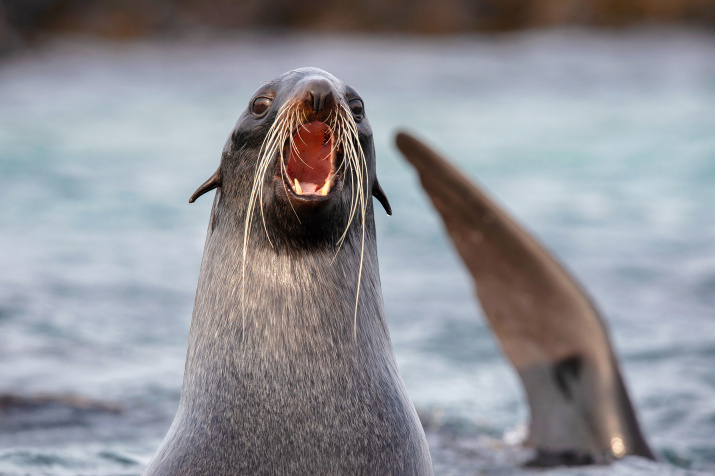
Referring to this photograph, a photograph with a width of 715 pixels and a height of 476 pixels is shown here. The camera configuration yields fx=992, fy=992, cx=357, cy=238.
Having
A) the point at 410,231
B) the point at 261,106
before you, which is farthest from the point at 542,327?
the point at 410,231

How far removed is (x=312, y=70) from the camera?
2650 mm

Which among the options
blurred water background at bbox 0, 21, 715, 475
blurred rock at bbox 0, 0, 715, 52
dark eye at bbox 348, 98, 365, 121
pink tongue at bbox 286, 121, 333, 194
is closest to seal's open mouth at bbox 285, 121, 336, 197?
pink tongue at bbox 286, 121, 333, 194

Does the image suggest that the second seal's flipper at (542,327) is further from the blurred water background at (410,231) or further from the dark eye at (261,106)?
the dark eye at (261,106)

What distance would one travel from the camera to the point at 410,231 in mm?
10734

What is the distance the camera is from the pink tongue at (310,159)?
2.46 m

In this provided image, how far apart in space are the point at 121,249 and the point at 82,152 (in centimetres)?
573

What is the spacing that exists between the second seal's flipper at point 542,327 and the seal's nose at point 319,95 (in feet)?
6.45

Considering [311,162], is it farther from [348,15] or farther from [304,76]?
[348,15]

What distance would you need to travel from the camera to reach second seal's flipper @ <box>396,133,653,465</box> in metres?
4.28

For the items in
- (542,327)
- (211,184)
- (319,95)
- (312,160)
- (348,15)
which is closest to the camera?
(319,95)

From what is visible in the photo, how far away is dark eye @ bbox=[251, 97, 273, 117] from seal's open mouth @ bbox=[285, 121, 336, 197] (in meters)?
0.17

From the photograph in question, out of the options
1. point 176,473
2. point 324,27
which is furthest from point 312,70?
point 324,27

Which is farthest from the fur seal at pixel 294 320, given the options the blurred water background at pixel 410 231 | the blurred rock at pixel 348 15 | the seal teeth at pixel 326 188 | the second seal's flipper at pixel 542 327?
the blurred rock at pixel 348 15

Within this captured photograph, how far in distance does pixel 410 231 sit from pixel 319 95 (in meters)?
8.41
